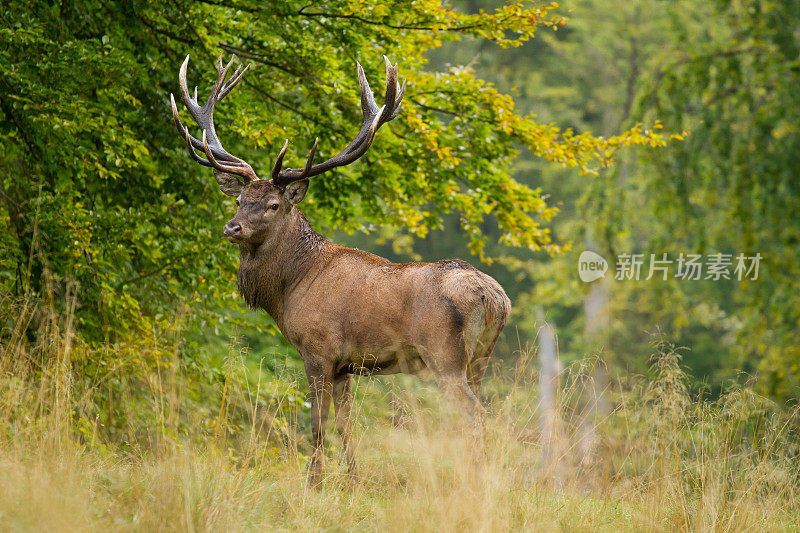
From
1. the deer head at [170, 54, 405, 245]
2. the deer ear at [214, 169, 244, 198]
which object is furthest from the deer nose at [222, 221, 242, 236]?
the deer ear at [214, 169, 244, 198]

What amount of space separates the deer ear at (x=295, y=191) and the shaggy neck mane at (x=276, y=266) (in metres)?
0.15

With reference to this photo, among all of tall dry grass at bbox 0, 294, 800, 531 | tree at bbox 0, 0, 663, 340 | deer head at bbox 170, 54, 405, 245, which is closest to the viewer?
tall dry grass at bbox 0, 294, 800, 531

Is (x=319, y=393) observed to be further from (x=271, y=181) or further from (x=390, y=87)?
(x=390, y=87)

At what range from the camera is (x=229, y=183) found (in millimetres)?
5934

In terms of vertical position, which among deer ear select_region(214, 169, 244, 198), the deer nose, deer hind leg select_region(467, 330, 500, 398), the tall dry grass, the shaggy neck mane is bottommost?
the tall dry grass

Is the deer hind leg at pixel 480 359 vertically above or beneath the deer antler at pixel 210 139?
beneath

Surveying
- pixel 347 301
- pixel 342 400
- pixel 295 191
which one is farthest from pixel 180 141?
pixel 342 400

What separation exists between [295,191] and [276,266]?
1.66 ft

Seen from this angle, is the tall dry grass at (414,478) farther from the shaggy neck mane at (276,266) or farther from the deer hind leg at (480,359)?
the shaggy neck mane at (276,266)

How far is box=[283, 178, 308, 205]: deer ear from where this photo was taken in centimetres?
574

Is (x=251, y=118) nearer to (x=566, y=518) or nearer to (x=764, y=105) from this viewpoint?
(x=566, y=518)

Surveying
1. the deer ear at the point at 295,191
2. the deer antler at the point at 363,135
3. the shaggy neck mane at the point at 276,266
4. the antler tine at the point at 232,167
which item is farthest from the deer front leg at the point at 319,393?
the antler tine at the point at 232,167

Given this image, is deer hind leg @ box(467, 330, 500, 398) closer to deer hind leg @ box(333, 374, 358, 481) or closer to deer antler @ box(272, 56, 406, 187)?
deer hind leg @ box(333, 374, 358, 481)

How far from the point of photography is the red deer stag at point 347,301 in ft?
17.0
